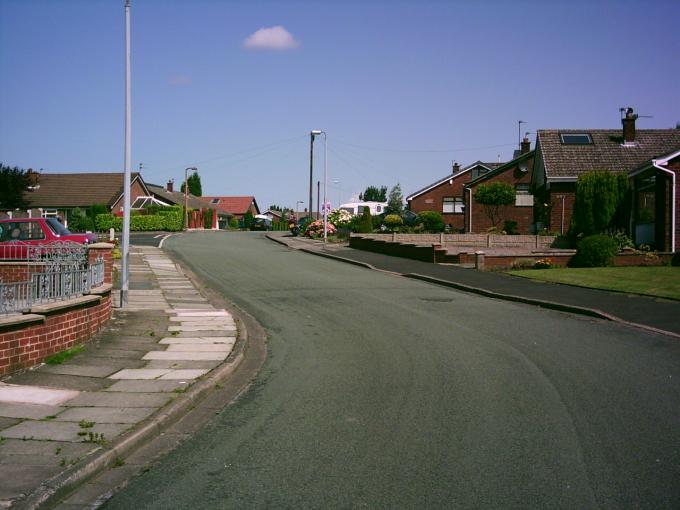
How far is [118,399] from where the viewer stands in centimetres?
756

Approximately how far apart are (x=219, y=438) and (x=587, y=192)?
27554 millimetres

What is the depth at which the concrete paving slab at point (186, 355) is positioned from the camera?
9956mm

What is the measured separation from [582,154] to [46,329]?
116ft

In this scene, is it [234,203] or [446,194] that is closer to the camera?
[446,194]

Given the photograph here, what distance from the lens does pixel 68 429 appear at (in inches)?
252

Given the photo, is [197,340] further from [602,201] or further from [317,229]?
[317,229]

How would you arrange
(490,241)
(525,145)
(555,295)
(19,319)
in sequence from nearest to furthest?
(19,319) → (555,295) → (490,241) → (525,145)

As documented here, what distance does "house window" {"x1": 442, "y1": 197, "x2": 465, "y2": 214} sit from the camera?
62312mm

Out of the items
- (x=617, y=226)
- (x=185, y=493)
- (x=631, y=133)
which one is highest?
(x=631, y=133)

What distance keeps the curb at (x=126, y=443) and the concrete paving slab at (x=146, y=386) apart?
213mm

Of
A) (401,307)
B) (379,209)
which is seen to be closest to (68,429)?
(401,307)

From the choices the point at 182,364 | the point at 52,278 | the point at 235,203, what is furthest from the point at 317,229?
the point at 235,203

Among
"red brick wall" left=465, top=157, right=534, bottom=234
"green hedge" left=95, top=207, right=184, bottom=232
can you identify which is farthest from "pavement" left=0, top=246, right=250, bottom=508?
"green hedge" left=95, top=207, right=184, bottom=232

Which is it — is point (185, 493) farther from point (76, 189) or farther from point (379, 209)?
point (379, 209)
